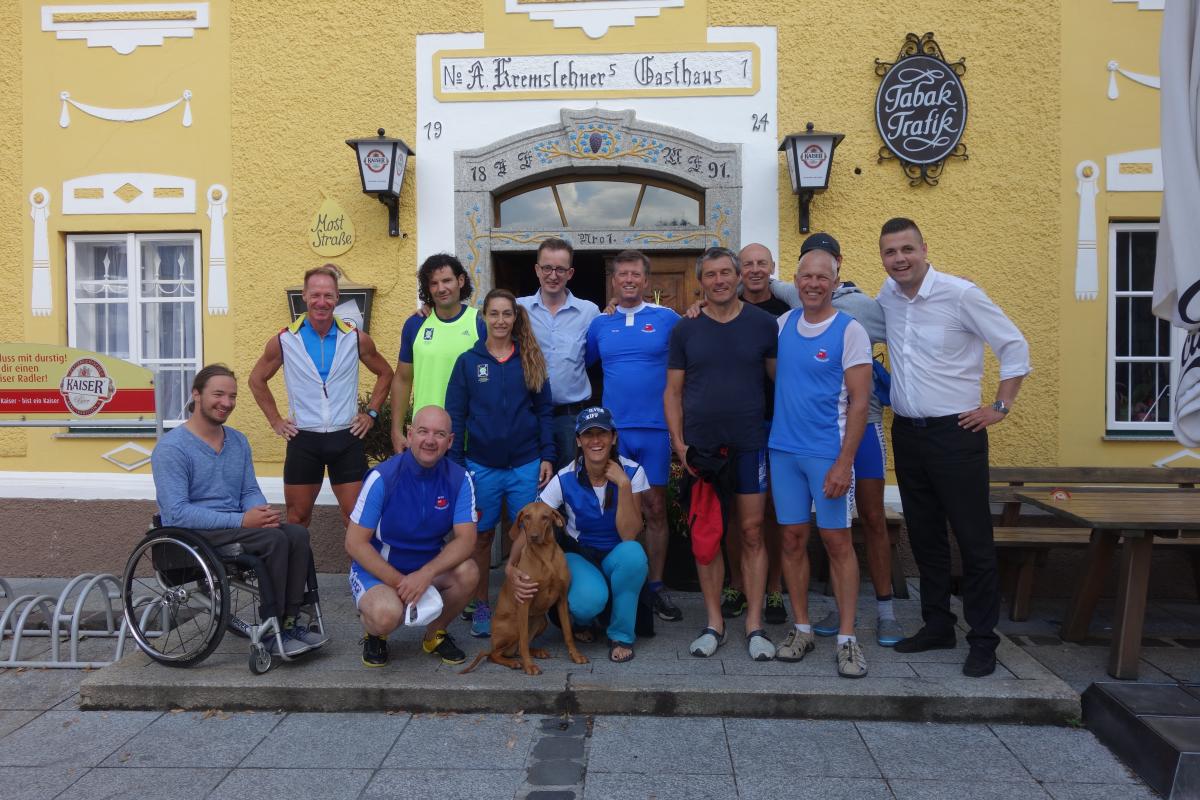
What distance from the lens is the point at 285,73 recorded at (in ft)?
21.8

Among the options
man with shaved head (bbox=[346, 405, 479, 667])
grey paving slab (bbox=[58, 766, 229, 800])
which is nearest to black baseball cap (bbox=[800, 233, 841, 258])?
man with shaved head (bbox=[346, 405, 479, 667])

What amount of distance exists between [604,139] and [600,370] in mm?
2160

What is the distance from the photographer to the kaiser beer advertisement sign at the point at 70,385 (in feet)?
18.1

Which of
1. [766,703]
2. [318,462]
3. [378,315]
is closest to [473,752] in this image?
[766,703]

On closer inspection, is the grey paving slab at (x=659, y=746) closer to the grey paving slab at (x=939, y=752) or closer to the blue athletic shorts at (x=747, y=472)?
the grey paving slab at (x=939, y=752)

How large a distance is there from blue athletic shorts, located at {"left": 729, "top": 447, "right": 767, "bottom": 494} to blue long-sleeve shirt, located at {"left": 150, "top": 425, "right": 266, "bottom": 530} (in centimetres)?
243

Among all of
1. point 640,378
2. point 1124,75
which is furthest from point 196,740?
point 1124,75

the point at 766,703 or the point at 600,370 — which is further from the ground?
the point at 600,370

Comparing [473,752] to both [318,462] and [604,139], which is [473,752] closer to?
[318,462]

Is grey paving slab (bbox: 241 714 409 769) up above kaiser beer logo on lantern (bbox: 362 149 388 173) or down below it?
below

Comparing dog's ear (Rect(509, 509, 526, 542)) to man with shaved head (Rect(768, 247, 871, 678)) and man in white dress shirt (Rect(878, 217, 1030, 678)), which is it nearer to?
man with shaved head (Rect(768, 247, 871, 678))

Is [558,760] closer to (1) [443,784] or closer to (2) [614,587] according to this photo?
(1) [443,784]

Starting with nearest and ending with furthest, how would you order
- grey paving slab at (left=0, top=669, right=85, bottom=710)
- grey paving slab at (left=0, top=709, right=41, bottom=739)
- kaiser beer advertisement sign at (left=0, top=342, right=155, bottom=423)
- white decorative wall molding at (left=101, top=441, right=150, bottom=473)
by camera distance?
1. grey paving slab at (left=0, top=709, right=41, bottom=739)
2. grey paving slab at (left=0, top=669, right=85, bottom=710)
3. kaiser beer advertisement sign at (left=0, top=342, right=155, bottom=423)
4. white decorative wall molding at (left=101, top=441, right=150, bottom=473)

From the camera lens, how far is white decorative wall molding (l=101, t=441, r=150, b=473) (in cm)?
678
